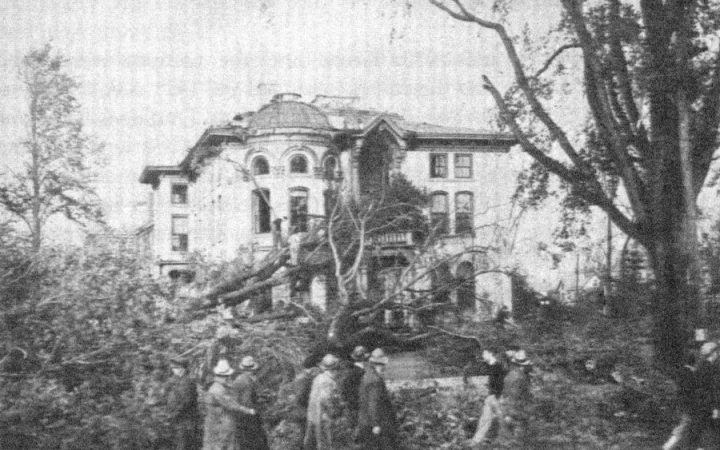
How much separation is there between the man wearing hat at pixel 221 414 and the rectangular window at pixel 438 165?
29624 millimetres

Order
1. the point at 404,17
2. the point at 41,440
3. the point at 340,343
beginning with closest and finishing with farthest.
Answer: the point at 41,440
the point at 340,343
the point at 404,17

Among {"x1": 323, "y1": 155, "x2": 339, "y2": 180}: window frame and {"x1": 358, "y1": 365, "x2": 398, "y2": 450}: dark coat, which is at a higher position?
{"x1": 323, "y1": 155, "x2": 339, "y2": 180}: window frame

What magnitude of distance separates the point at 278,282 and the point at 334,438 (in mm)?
6600

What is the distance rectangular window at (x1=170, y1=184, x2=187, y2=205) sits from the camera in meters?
47.2

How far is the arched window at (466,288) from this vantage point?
669 inches

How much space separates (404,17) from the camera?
50.5 feet

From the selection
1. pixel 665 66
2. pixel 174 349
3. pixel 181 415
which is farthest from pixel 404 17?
pixel 181 415

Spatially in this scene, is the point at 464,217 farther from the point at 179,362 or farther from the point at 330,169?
the point at 179,362

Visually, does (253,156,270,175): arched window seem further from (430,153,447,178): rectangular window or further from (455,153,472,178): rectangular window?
(455,153,472,178): rectangular window

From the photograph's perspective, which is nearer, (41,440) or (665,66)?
(41,440)

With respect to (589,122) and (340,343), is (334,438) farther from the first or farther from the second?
(589,122)

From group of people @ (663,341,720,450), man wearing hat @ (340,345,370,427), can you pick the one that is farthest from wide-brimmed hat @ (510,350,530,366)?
group of people @ (663,341,720,450)

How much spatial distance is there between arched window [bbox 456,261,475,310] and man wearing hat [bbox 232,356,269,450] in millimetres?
6703

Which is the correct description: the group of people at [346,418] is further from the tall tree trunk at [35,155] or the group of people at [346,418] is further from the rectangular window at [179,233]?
the rectangular window at [179,233]
